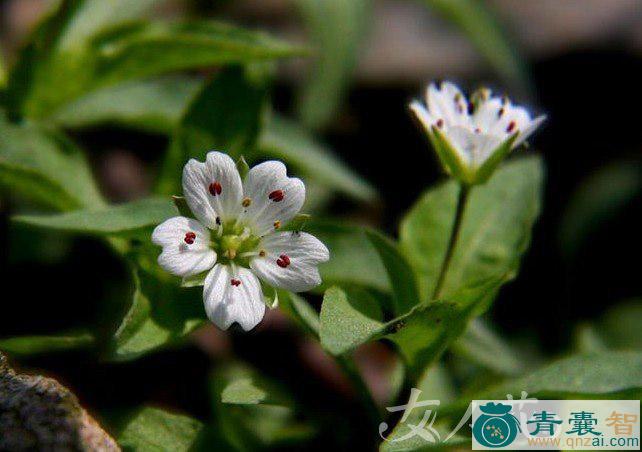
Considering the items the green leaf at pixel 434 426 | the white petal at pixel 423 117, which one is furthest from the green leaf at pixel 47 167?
the green leaf at pixel 434 426

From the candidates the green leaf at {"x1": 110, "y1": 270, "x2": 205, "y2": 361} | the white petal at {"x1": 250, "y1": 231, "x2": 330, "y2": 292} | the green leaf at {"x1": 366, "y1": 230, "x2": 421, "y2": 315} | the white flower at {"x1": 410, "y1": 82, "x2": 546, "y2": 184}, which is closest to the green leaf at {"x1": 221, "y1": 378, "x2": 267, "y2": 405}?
the green leaf at {"x1": 110, "y1": 270, "x2": 205, "y2": 361}

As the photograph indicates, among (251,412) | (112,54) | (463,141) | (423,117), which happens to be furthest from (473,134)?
(251,412)

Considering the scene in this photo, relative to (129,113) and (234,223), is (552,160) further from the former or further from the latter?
(234,223)

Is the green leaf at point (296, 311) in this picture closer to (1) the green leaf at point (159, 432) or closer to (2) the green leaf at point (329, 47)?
(1) the green leaf at point (159, 432)

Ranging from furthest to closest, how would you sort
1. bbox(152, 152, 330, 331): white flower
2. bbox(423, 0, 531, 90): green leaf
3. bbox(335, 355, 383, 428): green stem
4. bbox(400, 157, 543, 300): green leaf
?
bbox(423, 0, 531, 90): green leaf → bbox(400, 157, 543, 300): green leaf → bbox(335, 355, 383, 428): green stem → bbox(152, 152, 330, 331): white flower

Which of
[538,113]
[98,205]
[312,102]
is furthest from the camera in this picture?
[538,113]

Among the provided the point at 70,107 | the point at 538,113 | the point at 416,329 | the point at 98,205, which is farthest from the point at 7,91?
the point at 538,113

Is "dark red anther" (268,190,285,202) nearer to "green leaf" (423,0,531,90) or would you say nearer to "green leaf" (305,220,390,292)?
"green leaf" (305,220,390,292)
